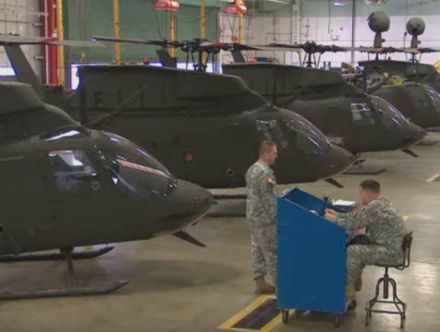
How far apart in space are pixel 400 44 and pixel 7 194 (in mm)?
32554

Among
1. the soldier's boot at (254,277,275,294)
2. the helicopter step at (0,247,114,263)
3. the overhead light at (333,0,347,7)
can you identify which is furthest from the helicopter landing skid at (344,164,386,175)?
the overhead light at (333,0,347,7)

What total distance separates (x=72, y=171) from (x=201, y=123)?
4.14 meters

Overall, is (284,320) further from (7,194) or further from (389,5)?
(389,5)

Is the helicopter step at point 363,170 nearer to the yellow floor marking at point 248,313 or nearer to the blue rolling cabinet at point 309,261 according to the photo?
the yellow floor marking at point 248,313

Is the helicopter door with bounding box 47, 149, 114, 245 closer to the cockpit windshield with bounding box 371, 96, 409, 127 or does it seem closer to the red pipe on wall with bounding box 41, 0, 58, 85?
the cockpit windshield with bounding box 371, 96, 409, 127

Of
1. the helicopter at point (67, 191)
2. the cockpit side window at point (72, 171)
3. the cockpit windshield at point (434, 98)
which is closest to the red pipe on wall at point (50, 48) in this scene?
the cockpit windshield at point (434, 98)

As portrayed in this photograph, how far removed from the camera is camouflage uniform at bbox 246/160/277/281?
23.5 ft

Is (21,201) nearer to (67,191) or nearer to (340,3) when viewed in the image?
(67,191)

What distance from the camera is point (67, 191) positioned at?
24.9 feet

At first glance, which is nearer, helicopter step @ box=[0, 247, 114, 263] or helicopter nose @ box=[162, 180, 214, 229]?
helicopter nose @ box=[162, 180, 214, 229]

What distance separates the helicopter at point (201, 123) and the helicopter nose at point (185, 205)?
311cm

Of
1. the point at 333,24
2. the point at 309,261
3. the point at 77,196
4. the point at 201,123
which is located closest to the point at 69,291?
the point at 77,196

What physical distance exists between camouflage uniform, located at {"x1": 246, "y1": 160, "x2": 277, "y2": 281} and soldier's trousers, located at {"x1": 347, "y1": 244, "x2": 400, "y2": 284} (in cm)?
87

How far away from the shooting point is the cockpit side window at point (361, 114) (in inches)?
638
